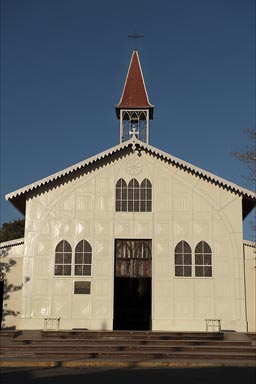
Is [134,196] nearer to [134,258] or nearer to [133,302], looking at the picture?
[134,258]

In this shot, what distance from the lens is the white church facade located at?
77.7ft

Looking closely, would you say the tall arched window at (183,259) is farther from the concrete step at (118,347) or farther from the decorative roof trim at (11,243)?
the decorative roof trim at (11,243)

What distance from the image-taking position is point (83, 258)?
24.3 meters

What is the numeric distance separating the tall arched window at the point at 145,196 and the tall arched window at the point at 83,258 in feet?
10.4

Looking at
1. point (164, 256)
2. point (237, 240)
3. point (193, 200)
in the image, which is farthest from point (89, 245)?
point (237, 240)

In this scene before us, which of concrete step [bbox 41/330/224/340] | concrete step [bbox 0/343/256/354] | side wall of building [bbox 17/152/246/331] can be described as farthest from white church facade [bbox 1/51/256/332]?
concrete step [bbox 0/343/256/354]

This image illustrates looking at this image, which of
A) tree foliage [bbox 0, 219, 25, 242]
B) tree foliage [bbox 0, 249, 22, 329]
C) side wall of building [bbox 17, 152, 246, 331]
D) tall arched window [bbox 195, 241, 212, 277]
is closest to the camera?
side wall of building [bbox 17, 152, 246, 331]

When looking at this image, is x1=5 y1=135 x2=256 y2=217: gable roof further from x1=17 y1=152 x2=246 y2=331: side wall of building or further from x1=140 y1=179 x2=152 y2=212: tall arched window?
x1=140 y1=179 x2=152 y2=212: tall arched window

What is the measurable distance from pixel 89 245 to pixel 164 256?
3.54 metres

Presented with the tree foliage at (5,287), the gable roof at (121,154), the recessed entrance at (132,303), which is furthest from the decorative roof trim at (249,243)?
the tree foliage at (5,287)

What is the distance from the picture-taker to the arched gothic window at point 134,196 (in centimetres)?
2484

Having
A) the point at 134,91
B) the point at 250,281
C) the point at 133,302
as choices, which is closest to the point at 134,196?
the point at 250,281

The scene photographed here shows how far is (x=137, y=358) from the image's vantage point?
17500mm

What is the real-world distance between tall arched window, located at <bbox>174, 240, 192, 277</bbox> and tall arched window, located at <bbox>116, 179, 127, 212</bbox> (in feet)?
10.3
